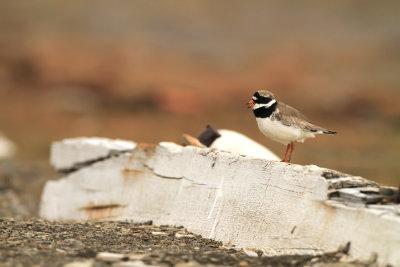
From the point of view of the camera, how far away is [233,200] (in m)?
5.49

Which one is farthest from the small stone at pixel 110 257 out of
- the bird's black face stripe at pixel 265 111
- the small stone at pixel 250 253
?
the bird's black face stripe at pixel 265 111

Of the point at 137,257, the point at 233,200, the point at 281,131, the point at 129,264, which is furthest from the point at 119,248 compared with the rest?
the point at 281,131

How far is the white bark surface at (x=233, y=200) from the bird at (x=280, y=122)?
0.51 m

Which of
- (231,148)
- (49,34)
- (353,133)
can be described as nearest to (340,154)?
(353,133)

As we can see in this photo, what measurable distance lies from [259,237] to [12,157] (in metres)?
14.9

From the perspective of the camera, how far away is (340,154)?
19188 millimetres

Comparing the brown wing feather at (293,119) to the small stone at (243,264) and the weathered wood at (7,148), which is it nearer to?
the small stone at (243,264)

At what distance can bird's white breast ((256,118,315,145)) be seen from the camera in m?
5.70

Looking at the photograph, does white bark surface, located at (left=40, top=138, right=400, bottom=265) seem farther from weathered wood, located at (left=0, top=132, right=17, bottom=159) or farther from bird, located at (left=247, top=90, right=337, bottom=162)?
weathered wood, located at (left=0, top=132, right=17, bottom=159)

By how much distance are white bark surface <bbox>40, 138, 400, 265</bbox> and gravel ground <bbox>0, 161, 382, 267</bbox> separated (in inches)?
6.7

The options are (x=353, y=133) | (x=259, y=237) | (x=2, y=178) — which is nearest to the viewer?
(x=259, y=237)

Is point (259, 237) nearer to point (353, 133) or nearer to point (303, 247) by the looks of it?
point (303, 247)

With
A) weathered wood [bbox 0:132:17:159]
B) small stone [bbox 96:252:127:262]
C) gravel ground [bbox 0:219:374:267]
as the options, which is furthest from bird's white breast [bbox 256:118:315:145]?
weathered wood [bbox 0:132:17:159]

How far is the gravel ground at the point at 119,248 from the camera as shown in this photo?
420 cm
